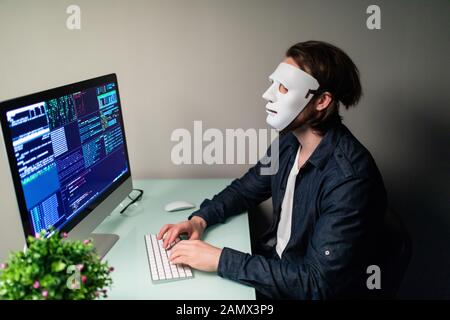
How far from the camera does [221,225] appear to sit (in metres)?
1.42

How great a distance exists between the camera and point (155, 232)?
54.1 inches

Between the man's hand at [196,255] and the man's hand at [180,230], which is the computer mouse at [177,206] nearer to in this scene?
the man's hand at [180,230]

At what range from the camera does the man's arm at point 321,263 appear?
41.4 inches

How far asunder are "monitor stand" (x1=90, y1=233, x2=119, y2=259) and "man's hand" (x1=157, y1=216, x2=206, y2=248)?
0.15 m

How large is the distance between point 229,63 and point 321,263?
3.24 feet

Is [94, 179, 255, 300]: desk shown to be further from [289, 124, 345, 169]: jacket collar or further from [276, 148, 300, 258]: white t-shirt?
Result: [289, 124, 345, 169]: jacket collar

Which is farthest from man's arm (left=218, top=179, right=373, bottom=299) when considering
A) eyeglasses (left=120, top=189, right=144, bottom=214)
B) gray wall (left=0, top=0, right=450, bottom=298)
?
gray wall (left=0, top=0, right=450, bottom=298)

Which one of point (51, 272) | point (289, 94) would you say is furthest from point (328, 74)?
point (51, 272)

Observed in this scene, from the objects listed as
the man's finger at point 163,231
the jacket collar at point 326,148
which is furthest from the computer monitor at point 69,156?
the jacket collar at point 326,148

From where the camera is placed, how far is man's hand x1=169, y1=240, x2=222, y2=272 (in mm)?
1095

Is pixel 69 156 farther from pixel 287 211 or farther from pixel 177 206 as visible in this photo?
pixel 287 211

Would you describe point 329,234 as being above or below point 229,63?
below
